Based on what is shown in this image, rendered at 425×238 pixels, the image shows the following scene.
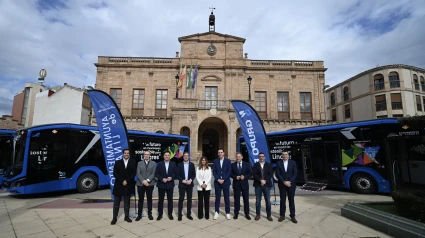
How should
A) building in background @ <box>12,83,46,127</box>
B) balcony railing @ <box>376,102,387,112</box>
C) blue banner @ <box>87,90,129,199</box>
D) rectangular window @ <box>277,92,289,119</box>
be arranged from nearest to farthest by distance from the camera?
blue banner @ <box>87,90,129,199</box>, rectangular window @ <box>277,92,289,119</box>, building in background @ <box>12,83,46,127</box>, balcony railing @ <box>376,102,387,112</box>

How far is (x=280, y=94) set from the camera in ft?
76.8

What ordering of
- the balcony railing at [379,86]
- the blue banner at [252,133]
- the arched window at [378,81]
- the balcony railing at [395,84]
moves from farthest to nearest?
the arched window at [378,81] < the balcony railing at [379,86] < the balcony railing at [395,84] < the blue banner at [252,133]

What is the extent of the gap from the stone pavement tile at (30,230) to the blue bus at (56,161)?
422cm

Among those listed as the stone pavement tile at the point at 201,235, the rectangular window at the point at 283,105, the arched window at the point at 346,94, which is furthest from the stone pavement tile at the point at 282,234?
the arched window at the point at 346,94

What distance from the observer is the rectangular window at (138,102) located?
22.9 meters

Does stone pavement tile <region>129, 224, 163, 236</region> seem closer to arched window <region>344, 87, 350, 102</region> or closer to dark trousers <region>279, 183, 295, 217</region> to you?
dark trousers <region>279, 183, 295, 217</region>

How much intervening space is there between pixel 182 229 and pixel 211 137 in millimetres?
17995

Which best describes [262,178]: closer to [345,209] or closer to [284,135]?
[345,209]

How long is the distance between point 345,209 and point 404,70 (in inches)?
1337

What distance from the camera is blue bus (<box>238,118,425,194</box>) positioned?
8156 millimetres

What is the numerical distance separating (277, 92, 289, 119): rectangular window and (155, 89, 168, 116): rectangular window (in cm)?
1295

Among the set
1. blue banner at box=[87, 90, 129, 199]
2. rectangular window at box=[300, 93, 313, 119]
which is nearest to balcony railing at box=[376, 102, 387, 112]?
rectangular window at box=[300, 93, 313, 119]

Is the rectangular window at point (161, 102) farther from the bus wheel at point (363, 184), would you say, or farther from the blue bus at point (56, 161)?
the bus wheel at point (363, 184)

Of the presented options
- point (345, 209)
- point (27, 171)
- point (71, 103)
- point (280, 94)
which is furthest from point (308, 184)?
point (71, 103)
